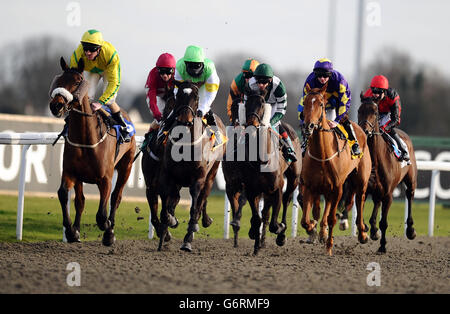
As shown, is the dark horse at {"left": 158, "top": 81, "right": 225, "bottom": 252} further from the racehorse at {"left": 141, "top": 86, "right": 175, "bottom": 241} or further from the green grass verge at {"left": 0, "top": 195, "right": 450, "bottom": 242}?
the green grass verge at {"left": 0, "top": 195, "right": 450, "bottom": 242}

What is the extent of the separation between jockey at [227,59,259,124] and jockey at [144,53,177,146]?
2.47 ft

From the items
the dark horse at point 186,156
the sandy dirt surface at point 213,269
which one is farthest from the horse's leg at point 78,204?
the dark horse at point 186,156

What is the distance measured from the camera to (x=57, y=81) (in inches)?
273

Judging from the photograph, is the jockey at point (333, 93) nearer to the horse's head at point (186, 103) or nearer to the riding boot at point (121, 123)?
the horse's head at point (186, 103)

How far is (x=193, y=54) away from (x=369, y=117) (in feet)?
8.47

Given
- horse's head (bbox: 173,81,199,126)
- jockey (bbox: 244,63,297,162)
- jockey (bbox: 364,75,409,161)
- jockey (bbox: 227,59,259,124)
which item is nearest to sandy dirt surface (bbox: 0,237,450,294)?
jockey (bbox: 244,63,297,162)

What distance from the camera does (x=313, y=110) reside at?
7.52 meters

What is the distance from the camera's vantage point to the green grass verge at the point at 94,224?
9281 mm

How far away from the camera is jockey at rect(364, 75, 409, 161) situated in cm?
939

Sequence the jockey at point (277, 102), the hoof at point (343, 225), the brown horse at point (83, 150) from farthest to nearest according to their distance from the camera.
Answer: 1. the hoof at point (343, 225)
2. the jockey at point (277, 102)
3. the brown horse at point (83, 150)

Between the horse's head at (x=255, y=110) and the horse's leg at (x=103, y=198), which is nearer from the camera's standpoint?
the horse's head at (x=255, y=110)

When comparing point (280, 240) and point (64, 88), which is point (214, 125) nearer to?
point (280, 240)
